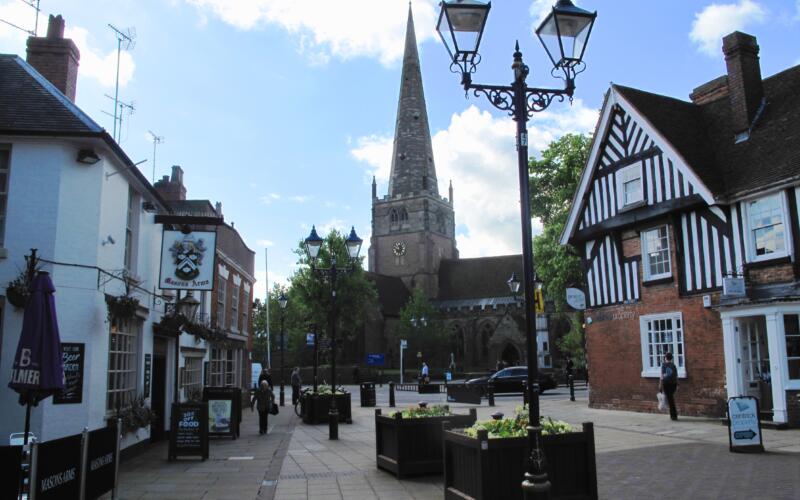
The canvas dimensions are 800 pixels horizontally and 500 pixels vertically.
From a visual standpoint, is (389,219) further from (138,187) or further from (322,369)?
(138,187)

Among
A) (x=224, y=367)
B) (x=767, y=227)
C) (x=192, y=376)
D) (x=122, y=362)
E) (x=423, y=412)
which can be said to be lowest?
(x=423, y=412)

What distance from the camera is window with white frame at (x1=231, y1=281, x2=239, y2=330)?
2409cm

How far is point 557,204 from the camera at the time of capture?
31.6 meters

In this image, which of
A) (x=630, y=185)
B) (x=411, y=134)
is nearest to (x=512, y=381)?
(x=630, y=185)

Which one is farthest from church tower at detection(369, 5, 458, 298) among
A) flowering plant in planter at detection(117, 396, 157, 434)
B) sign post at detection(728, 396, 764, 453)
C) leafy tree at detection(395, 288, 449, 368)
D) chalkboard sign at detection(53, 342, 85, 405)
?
chalkboard sign at detection(53, 342, 85, 405)

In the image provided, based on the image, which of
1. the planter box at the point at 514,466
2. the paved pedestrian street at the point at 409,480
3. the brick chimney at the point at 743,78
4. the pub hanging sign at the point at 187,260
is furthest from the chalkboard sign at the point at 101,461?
the brick chimney at the point at 743,78

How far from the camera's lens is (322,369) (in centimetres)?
5569

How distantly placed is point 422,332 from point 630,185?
4378 centimetres

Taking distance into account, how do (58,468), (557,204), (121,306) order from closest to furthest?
(58,468), (121,306), (557,204)

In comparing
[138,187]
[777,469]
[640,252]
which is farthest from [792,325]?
[138,187]

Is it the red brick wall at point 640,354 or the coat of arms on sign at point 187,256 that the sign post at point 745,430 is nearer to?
the red brick wall at point 640,354

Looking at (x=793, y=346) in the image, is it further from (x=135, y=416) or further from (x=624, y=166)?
(x=135, y=416)

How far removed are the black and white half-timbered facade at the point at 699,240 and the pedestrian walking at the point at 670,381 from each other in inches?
32.0

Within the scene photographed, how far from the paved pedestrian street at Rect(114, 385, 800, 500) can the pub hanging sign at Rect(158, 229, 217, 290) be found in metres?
3.59
